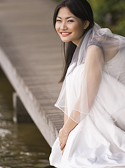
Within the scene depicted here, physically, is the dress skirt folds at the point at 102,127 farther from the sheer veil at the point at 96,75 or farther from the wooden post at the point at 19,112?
the wooden post at the point at 19,112

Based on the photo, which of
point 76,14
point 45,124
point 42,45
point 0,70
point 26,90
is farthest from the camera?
point 0,70

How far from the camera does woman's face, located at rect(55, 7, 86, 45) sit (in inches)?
118

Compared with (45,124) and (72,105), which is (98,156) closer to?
(72,105)

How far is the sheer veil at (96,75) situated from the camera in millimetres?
2865

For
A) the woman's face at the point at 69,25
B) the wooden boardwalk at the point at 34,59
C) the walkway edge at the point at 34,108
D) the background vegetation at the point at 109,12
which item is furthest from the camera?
the background vegetation at the point at 109,12

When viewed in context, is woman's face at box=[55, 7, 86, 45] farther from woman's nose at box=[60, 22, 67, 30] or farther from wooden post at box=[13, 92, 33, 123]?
wooden post at box=[13, 92, 33, 123]

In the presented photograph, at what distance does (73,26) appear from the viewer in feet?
9.89

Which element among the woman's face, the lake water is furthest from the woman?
the lake water

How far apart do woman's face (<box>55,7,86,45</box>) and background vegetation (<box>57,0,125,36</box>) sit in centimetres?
628

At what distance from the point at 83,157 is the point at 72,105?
394 millimetres

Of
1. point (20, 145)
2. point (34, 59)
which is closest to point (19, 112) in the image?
point (34, 59)

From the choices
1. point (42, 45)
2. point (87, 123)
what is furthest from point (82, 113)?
point (42, 45)

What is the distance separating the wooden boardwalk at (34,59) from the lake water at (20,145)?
54cm

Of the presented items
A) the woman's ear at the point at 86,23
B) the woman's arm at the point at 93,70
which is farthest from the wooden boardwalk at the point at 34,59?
the woman's ear at the point at 86,23
